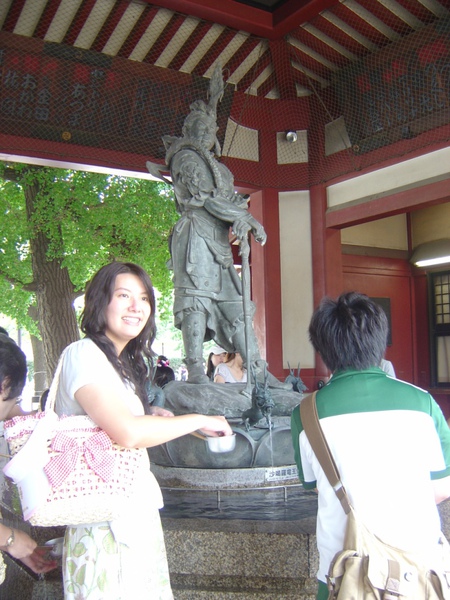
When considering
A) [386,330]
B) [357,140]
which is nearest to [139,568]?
[386,330]

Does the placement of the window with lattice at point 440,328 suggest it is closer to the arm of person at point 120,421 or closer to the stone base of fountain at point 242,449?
the stone base of fountain at point 242,449

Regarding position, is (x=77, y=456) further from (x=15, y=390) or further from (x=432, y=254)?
(x=432, y=254)

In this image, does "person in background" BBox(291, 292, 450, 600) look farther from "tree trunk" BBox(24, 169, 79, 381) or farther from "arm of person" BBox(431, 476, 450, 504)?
"tree trunk" BBox(24, 169, 79, 381)

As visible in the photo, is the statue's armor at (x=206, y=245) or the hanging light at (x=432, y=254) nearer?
the statue's armor at (x=206, y=245)

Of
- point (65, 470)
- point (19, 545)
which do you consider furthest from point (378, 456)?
point (19, 545)

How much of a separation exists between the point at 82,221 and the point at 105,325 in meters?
8.15

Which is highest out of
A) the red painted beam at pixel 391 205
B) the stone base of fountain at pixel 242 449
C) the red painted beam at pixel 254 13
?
the red painted beam at pixel 254 13

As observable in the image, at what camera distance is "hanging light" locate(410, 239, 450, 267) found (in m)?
8.03

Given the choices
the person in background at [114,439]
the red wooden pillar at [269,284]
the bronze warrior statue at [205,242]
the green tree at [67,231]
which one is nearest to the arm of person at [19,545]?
the person in background at [114,439]

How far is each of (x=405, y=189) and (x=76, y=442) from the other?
19.5ft

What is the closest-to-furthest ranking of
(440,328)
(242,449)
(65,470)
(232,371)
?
(65,470)
(242,449)
(232,371)
(440,328)

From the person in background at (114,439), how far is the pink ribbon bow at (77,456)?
0.03 meters

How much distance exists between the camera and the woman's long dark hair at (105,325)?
1.58 meters

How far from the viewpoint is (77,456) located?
1.39m
